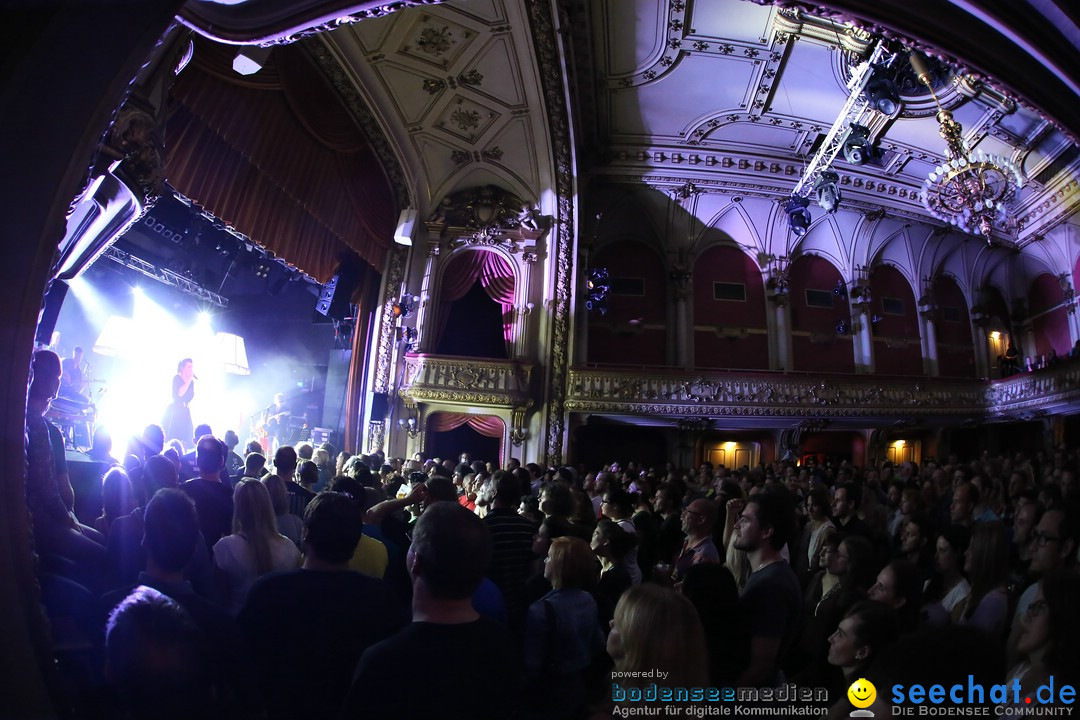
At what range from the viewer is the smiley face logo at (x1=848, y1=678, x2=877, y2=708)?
60.4 inches

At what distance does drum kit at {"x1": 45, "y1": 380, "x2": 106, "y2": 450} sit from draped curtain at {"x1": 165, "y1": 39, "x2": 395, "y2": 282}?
2722 mm

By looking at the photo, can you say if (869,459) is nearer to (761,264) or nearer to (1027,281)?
(761,264)

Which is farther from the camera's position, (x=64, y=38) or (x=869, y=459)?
(x=869, y=459)

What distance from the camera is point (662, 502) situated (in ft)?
15.8

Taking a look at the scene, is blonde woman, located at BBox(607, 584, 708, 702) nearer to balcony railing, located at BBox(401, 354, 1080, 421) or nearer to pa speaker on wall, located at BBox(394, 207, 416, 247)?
balcony railing, located at BBox(401, 354, 1080, 421)

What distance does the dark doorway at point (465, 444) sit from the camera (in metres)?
13.7

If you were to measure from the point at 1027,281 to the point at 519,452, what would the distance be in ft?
51.1

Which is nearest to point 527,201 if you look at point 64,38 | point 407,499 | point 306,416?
point 306,416

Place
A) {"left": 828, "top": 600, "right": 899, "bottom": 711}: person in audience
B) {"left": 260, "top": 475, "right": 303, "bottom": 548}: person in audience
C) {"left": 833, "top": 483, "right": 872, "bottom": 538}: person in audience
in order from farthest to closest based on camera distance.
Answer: {"left": 833, "top": 483, "right": 872, "bottom": 538}: person in audience
{"left": 260, "top": 475, "right": 303, "bottom": 548}: person in audience
{"left": 828, "top": 600, "right": 899, "bottom": 711}: person in audience

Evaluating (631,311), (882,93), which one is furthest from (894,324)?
(882,93)

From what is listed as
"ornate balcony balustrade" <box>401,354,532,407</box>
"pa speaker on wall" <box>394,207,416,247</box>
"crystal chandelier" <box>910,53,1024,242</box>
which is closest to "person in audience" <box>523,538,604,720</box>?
"ornate balcony balustrade" <box>401,354,532,407</box>

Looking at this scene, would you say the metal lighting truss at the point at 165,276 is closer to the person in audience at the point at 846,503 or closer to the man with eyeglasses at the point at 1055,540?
the person in audience at the point at 846,503

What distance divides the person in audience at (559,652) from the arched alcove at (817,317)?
15.2 meters

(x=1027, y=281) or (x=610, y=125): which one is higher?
(x=610, y=125)
